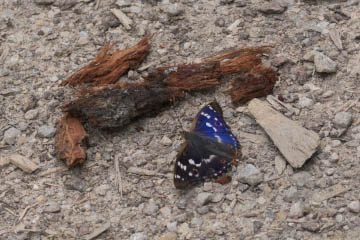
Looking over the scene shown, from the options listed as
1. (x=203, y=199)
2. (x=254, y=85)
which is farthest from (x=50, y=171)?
(x=254, y=85)

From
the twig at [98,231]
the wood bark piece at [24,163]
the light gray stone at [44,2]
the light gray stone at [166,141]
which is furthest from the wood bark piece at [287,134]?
the light gray stone at [44,2]

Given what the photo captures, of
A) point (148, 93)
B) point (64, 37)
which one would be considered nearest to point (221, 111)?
point (148, 93)

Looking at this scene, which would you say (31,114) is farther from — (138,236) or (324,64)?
(324,64)

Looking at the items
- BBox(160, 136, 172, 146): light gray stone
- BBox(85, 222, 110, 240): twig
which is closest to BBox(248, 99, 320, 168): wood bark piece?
BBox(160, 136, 172, 146): light gray stone

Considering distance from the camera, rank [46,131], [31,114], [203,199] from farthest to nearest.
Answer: [31,114]
[46,131]
[203,199]

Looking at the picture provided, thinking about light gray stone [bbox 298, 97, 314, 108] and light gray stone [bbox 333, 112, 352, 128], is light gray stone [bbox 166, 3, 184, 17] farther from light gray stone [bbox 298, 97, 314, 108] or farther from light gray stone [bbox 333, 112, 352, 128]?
light gray stone [bbox 333, 112, 352, 128]

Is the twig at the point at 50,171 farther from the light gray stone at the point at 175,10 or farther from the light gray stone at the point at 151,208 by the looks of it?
the light gray stone at the point at 175,10

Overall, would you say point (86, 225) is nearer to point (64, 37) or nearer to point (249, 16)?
point (64, 37)
